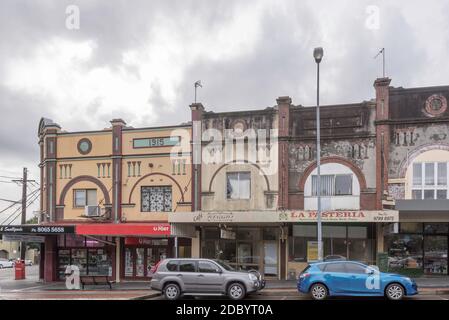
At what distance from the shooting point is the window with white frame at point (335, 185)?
80.3 ft

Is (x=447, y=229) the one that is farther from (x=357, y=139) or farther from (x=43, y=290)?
(x=43, y=290)

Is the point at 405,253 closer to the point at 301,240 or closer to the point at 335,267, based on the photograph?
the point at 301,240

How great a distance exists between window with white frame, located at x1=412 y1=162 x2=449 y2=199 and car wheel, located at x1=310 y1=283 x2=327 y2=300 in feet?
26.4

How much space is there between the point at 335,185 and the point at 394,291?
8119 mm

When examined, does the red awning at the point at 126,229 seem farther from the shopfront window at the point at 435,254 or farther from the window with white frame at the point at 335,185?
the shopfront window at the point at 435,254

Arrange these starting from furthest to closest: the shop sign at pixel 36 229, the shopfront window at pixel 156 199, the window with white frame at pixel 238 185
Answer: the shopfront window at pixel 156 199 < the window with white frame at pixel 238 185 < the shop sign at pixel 36 229

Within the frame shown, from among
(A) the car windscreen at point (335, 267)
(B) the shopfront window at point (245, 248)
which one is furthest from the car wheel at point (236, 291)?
(B) the shopfront window at point (245, 248)

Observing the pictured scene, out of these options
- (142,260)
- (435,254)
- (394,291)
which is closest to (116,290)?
(142,260)

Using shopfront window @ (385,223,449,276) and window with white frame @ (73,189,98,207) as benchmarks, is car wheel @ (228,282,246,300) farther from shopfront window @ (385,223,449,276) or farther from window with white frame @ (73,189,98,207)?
window with white frame @ (73,189,98,207)

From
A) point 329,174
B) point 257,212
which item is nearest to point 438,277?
point 329,174

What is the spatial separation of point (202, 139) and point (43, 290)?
10688 mm

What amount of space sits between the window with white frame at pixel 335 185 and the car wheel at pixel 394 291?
25.1 feet

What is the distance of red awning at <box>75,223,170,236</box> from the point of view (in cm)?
2447

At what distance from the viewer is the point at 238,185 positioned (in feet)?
85.5
